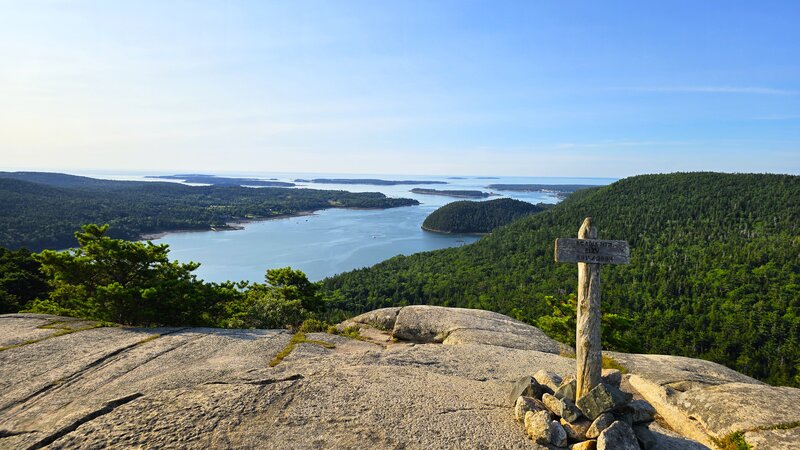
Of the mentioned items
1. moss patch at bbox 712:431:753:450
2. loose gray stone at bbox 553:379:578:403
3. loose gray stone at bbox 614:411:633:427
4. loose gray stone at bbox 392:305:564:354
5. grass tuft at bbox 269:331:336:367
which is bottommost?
loose gray stone at bbox 392:305:564:354

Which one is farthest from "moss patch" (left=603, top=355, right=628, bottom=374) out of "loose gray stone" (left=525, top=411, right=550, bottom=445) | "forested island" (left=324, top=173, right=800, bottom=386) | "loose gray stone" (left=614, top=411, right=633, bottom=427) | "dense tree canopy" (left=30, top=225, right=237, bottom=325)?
"forested island" (left=324, top=173, right=800, bottom=386)

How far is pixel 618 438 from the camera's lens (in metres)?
6.96

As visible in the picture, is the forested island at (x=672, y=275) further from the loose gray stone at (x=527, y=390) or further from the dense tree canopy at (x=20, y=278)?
the dense tree canopy at (x=20, y=278)

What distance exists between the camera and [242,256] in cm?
11588

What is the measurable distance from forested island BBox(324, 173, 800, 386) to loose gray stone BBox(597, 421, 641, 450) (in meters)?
23.7

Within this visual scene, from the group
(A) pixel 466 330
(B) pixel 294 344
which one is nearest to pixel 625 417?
(A) pixel 466 330

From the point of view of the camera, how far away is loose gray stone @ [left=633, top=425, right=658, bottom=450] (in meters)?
7.39

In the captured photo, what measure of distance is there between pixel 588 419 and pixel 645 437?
1.02 meters

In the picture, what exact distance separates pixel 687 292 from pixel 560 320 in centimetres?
7538

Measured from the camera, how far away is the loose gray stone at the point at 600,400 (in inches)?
294

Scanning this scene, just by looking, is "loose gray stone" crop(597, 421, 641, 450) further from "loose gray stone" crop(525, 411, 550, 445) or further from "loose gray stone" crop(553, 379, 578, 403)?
"loose gray stone" crop(553, 379, 578, 403)

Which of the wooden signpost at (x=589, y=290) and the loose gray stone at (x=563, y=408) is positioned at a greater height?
the wooden signpost at (x=589, y=290)

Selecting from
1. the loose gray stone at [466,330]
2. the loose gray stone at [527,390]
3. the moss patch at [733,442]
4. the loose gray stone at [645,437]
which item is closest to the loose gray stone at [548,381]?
the loose gray stone at [527,390]

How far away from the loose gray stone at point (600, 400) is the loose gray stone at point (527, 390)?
3.63 ft
